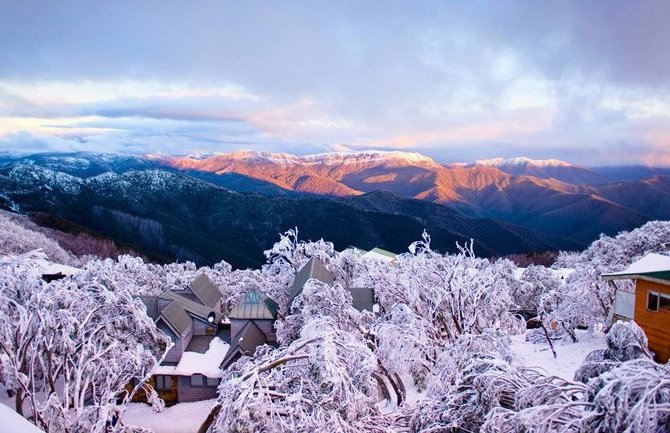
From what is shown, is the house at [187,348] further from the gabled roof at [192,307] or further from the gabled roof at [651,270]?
the gabled roof at [651,270]

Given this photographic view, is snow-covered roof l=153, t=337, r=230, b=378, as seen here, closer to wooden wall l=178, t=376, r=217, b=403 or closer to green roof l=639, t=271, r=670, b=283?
wooden wall l=178, t=376, r=217, b=403

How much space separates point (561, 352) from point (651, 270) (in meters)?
6.22

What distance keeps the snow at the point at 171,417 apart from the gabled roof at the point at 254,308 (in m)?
4.54

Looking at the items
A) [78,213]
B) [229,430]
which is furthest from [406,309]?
[78,213]

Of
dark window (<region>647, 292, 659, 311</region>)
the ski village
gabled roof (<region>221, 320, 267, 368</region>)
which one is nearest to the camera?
the ski village

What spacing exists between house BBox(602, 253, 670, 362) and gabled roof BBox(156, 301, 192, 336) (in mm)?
20311

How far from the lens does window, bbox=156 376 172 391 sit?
21422mm

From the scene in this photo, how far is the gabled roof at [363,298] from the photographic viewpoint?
2420 cm

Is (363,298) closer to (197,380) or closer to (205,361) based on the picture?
(205,361)

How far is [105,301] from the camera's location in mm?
12273

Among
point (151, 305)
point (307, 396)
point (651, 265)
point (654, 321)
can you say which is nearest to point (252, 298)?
point (151, 305)

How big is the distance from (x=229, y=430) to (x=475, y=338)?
6914 millimetres

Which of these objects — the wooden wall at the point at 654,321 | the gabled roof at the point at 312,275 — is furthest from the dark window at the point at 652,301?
the gabled roof at the point at 312,275

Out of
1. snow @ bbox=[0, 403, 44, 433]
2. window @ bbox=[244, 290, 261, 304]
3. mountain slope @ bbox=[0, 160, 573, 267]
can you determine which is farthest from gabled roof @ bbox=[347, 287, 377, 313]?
mountain slope @ bbox=[0, 160, 573, 267]
